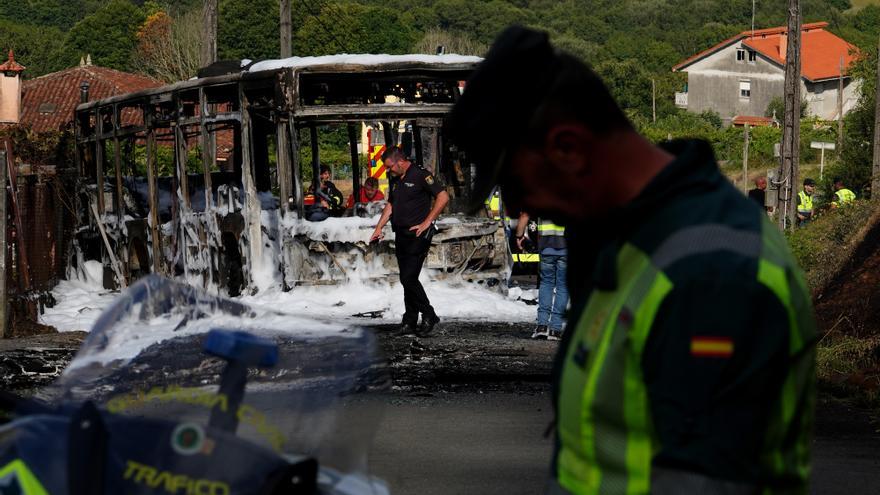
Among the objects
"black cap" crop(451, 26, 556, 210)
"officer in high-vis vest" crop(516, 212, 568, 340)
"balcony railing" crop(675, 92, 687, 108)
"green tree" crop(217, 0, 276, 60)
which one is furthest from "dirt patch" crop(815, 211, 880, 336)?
"balcony railing" crop(675, 92, 687, 108)

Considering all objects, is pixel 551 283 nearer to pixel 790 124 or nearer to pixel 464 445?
pixel 464 445

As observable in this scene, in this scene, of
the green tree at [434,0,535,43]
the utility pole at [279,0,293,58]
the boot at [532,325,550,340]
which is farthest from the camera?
the green tree at [434,0,535,43]

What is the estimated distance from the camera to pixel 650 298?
2.04 metres

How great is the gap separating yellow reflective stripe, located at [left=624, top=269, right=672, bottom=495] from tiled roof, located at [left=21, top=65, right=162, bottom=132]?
50213 millimetres

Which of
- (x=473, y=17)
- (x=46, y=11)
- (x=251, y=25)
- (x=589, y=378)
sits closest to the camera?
(x=589, y=378)

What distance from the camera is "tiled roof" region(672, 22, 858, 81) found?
307ft

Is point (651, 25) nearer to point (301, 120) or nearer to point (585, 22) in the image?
point (585, 22)

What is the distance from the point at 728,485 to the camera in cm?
200

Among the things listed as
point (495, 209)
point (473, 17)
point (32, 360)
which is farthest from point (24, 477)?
point (473, 17)

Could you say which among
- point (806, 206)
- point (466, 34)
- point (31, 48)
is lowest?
point (806, 206)

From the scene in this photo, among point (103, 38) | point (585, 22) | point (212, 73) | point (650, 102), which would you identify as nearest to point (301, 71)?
point (212, 73)

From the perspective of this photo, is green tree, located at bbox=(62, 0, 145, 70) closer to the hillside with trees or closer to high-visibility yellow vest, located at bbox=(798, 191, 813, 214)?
the hillside with trees

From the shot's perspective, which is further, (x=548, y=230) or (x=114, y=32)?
(x=114, y=32)

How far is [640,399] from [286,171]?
13.1 metres
